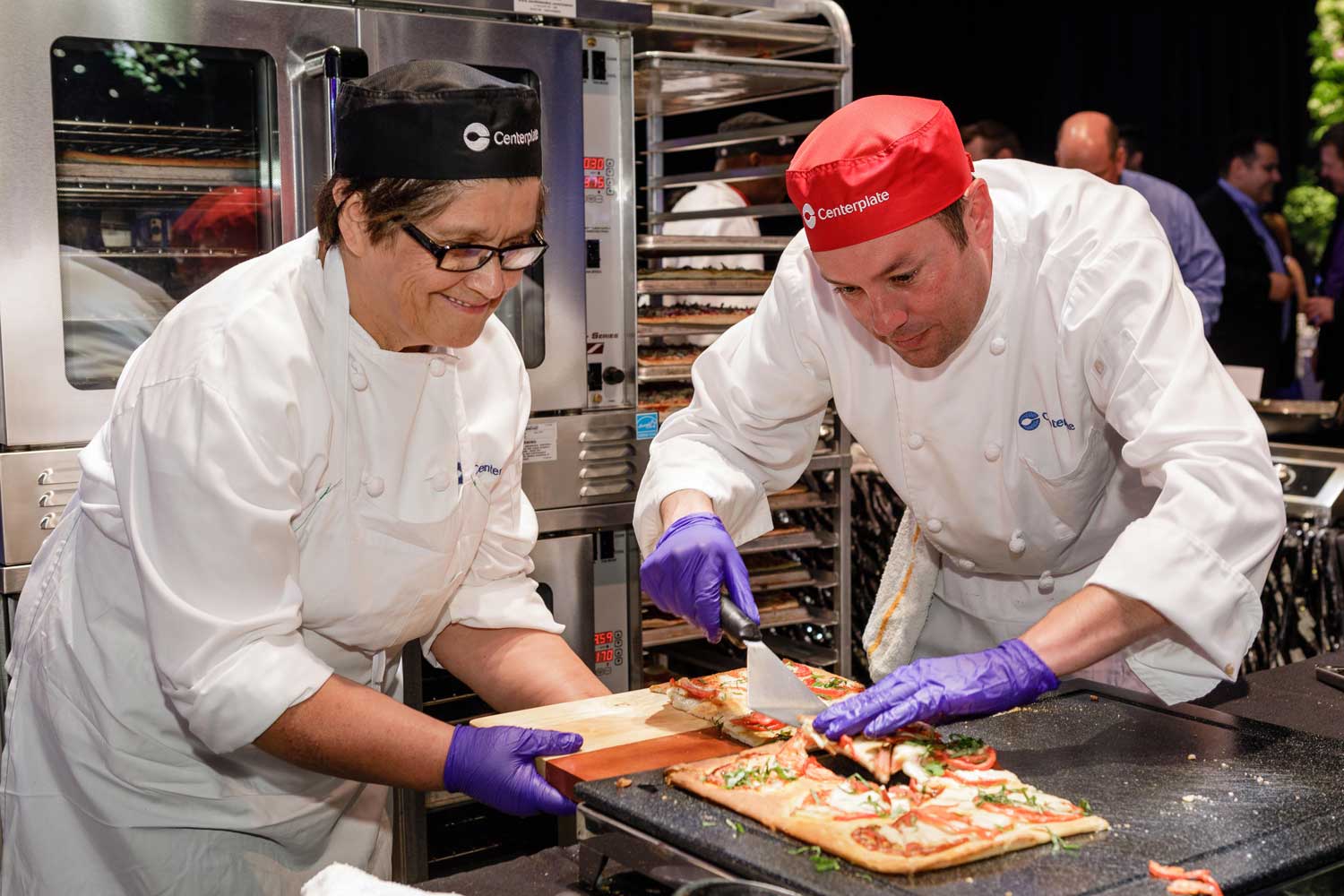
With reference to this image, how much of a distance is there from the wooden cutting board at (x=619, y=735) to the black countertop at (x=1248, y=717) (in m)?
0.13

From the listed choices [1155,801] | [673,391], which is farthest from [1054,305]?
[673,391]

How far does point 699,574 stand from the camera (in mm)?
2195

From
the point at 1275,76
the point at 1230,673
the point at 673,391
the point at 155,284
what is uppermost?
the point at 1275,76

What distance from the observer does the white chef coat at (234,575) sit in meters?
1.77

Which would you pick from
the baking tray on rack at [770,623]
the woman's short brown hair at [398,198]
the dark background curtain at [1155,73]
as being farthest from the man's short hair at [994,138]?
the woman's short brown hair at [398,198]

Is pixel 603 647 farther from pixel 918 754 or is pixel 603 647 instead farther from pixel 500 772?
pixel 918 754

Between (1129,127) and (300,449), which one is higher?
Answer: (1129,127)

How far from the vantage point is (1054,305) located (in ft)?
7.30

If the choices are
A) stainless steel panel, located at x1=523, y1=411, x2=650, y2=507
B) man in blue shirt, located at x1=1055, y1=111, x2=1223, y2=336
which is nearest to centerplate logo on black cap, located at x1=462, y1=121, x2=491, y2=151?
stainless steel panel, located at x1=523, y1=411, x2=650, y2=507

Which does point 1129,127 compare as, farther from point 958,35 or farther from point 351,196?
point 351,196

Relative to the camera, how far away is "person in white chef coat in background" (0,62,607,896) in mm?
1782

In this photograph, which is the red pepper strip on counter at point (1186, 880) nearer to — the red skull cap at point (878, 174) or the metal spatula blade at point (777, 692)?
the metal spatula blade at point (777, 692)

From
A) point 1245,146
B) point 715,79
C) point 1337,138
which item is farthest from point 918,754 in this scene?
point 1245,146

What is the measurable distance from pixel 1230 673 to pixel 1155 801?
1.29ft
